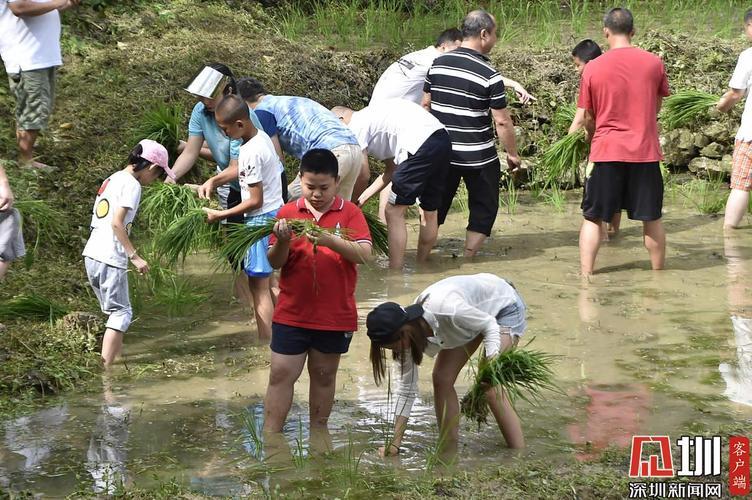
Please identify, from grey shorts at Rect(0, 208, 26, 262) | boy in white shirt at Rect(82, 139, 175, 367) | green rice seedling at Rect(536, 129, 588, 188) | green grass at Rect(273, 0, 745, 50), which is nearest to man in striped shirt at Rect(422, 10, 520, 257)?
green rice seedling at Rect(536, 129, 588, 188)

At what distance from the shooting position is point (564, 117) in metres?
11.7

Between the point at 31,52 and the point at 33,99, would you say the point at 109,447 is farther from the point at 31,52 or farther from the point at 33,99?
the point at 31,52

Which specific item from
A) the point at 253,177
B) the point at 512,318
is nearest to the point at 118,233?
the point at 253,177

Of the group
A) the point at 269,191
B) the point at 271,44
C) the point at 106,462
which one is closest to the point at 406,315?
the point at 106,462

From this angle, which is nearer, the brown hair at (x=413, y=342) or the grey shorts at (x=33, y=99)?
the brown hair at (x=413, y=342)

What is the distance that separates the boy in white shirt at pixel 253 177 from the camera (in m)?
6.89

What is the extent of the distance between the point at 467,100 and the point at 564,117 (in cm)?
253

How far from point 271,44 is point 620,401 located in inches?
278

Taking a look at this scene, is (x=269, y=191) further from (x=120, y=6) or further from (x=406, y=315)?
(x=120, y=6)

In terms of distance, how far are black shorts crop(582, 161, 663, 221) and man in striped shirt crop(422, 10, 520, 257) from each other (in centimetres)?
96

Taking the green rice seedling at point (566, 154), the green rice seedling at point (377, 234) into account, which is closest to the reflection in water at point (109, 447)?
the green rice seedling at point (377, 234)

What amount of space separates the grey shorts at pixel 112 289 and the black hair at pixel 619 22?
4.22 m

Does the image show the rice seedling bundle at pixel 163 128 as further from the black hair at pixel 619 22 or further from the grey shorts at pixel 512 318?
the grey shorts at pixel 512 318

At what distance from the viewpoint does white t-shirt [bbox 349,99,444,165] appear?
9.02 metres
